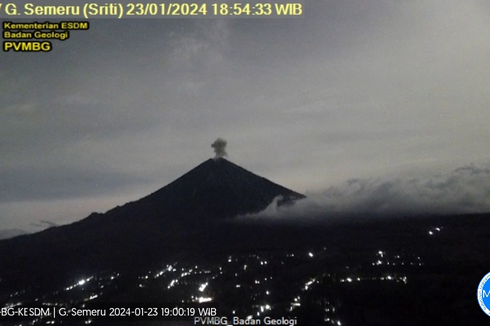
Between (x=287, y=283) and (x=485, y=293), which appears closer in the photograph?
(x=485, y=293)

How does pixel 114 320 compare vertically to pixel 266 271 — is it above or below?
below

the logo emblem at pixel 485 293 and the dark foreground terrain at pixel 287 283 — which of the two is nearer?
the logo emblem at pixel 485 293

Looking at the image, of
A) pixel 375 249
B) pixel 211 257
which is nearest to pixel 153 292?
pixel 211 257

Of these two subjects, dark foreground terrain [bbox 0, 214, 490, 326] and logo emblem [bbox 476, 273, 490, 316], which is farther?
dark foreground terrain [bbox 0, 214, 490, 326]

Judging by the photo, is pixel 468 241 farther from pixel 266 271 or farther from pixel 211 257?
pixel 211 257

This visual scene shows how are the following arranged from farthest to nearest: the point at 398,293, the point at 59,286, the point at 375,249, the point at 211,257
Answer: the point at 375,249, the point at 211,257, the point at 59,286, the point at 398,293

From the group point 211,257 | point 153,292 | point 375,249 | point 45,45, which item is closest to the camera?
point 45,45

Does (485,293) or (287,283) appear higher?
(485,293)

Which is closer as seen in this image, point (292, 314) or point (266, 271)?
point (292, 314)
